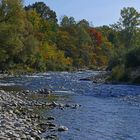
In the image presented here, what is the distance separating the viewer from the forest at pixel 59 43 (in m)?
60.7

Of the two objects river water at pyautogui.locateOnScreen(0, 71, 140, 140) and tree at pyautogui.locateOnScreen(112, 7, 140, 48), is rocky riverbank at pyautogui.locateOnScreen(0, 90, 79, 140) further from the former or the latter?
tree at pyautogui.locateOnScreen(112, 7, 140, 48)

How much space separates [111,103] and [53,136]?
14.4 m

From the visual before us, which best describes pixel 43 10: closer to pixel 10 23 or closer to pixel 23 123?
pixel 10 23

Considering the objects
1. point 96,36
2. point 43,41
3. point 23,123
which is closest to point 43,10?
point 43,41

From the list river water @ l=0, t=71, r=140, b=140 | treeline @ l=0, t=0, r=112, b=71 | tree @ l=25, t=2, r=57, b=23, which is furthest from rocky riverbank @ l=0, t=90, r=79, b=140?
tree @ l=25, t=2, r=57, b=23

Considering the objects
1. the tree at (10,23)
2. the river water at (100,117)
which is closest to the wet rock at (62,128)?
the river water at (100,117)

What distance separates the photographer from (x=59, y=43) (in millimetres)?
117188

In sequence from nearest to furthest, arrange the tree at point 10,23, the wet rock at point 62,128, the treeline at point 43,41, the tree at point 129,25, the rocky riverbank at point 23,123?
the rocky riverbank at point 23,123 < the wet rock at point 62,128 < the tree at point 10,23 < the treeline at point 43,41 < the tree at point 129,25

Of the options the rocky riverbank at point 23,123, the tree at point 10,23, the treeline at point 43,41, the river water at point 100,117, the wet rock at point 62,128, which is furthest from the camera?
the treeline at point 43,41

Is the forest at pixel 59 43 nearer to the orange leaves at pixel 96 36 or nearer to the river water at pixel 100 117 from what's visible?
the orange leaves at pixel 96 36

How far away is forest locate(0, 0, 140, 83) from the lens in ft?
199

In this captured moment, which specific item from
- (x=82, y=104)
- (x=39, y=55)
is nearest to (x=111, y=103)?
(x=82, y=104)

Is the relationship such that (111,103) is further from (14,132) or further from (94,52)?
(94,52)

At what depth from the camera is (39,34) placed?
104 meters
